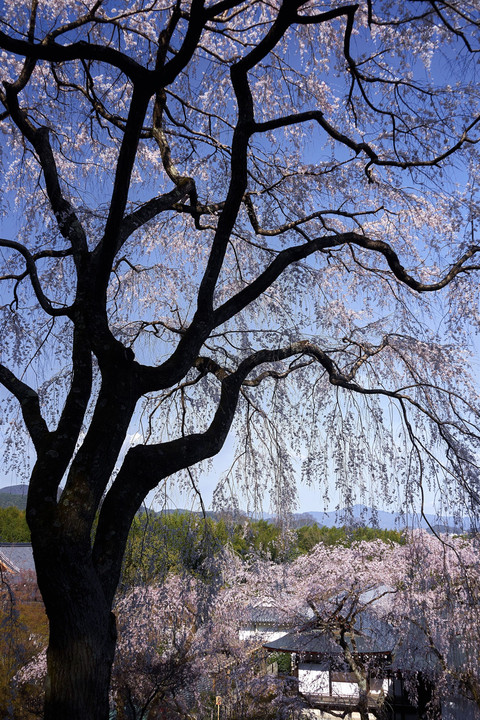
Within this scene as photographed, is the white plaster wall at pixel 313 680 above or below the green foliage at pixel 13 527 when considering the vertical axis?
below

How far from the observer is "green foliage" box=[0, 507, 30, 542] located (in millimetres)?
27444

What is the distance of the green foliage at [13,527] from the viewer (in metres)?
27.4

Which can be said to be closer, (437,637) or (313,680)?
(437,637)

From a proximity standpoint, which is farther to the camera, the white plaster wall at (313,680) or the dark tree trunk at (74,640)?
the white plaster wall at (313,680)

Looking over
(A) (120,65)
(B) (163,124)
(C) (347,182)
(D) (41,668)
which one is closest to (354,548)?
(D) (41,668)

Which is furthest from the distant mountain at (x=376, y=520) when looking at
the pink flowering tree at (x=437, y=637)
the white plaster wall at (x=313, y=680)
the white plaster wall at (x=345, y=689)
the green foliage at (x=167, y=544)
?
the white plaster wall at (x=345, y=689)

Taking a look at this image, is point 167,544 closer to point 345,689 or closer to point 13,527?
point 345,689

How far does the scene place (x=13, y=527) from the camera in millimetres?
29219

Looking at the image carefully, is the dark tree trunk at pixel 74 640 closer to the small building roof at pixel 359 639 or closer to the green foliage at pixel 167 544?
the green foliage at pixel 167 544

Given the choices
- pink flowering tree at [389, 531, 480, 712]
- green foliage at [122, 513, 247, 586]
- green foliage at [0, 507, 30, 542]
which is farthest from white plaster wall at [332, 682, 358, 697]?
green foliage at [0, 507, 30, 542]

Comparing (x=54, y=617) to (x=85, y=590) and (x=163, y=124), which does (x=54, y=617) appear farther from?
(x=163, y=124)

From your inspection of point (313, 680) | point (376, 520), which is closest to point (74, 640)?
point (376, 520)

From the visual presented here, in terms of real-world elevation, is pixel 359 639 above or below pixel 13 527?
below

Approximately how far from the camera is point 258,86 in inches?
206
